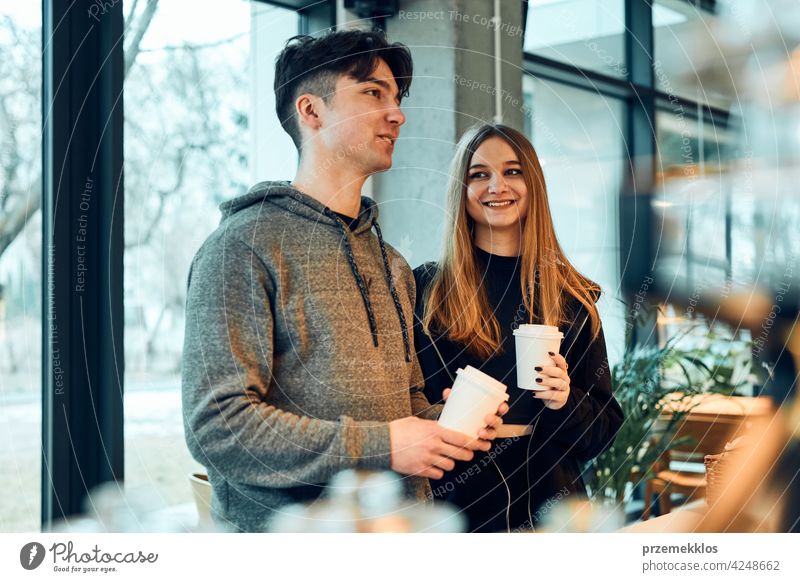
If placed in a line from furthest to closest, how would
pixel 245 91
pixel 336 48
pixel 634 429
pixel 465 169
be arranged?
pixel 634 429, pixel 245 91, pixel 465 169, pixel 336 48

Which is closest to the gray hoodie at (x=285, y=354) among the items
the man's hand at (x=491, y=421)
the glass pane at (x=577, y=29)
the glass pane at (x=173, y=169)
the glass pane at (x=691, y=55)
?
the man's hand at (x=491, y=421)

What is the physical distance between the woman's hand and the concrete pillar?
0.82ft

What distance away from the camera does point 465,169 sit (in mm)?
1240

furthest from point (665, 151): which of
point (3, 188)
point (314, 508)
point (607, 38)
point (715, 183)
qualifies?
point (3, 188)

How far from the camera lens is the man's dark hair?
114 centimetres

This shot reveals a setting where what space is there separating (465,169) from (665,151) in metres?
0.39

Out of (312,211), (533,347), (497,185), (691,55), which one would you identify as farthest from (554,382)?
(691,55)

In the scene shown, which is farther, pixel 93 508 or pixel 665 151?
pixel 665 151

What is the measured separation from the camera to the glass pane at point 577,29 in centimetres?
139

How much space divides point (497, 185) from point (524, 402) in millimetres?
337

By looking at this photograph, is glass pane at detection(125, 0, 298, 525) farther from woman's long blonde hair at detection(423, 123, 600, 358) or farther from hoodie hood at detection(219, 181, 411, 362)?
A: woman's long blonde hair at detection(423, 123, 600, 358)

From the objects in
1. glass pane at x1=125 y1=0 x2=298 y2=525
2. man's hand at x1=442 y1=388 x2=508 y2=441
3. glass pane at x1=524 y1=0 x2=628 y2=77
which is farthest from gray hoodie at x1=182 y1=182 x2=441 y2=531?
glass pane at x1=524 y1=0 x2=628 y2=77
